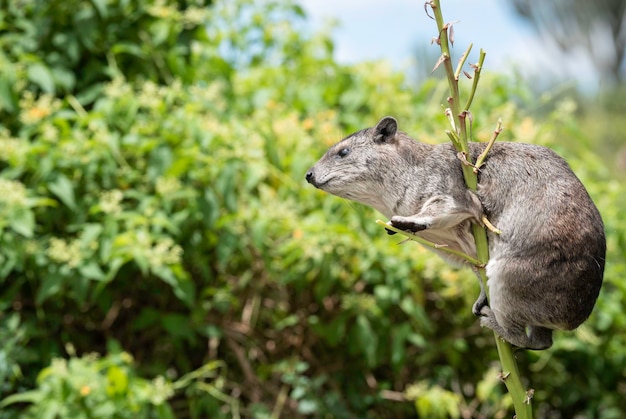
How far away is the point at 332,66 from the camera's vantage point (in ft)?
16.8

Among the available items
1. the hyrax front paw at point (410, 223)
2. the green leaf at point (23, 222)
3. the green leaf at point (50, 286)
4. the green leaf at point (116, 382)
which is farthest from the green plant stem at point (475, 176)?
the green leaf at point (50, 286)

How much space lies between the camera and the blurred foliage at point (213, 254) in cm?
386

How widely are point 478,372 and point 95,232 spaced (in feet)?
7.60

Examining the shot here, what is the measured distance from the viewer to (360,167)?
2.42 m

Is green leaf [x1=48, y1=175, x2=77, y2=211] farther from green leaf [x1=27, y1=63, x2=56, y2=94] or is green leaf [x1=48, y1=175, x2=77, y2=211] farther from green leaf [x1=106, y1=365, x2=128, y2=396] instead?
green leaf [x1=106, y1=365, x2=128, y2=396]

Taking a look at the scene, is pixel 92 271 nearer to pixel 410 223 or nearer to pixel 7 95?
pixel 7 95

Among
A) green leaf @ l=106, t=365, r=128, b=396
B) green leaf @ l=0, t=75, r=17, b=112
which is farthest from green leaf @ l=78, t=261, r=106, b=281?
green leaf @ l=0, t=75, r=17, b=112

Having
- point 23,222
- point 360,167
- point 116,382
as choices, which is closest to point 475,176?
point 360,167

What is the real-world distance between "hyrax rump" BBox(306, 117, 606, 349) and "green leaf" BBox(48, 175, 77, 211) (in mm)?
1962

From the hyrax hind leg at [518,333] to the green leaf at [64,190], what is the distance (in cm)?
219

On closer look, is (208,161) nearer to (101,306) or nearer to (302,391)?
(101,306)

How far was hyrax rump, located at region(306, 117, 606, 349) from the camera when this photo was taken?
212 cm

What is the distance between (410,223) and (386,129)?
21.4 inches

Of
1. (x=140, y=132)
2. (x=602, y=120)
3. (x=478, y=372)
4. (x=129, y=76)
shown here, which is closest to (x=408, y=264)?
(x=478, y=372)
